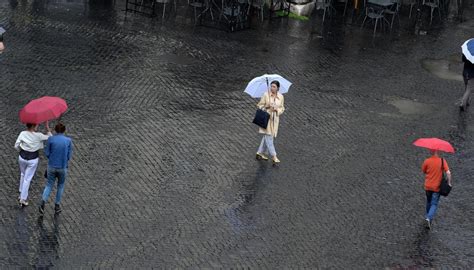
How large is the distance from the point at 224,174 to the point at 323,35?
10.3m

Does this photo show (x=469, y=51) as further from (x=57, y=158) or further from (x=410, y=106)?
(x=57, y=158)

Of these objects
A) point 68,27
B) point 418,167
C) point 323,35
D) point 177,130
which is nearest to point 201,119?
point 177,130

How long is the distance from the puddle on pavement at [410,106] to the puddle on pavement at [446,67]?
7.83 ft

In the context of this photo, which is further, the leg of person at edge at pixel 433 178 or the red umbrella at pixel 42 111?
the leg of person at edge at pixel 433 178

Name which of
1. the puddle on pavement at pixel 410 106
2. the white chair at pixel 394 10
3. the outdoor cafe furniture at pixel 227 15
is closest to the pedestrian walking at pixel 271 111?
the puddle on pavement at pixel 410 106

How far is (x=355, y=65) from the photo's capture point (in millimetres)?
22109

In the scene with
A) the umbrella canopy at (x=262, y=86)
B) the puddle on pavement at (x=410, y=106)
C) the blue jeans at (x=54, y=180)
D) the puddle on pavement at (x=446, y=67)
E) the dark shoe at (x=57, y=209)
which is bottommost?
the dark shoe at (x=57, y=209)

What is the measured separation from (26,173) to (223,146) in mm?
4117

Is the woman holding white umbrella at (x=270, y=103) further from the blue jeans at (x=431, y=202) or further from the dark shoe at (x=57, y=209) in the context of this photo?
the dark shoe at (x=57, y=209)

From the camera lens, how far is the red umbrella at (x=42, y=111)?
1281 cm

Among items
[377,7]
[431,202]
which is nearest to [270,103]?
[431,202]

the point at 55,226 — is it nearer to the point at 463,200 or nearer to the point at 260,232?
the point at 260,232

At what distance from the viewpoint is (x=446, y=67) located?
74.5ft

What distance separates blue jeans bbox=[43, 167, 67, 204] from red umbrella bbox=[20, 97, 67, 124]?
675 millimetres
